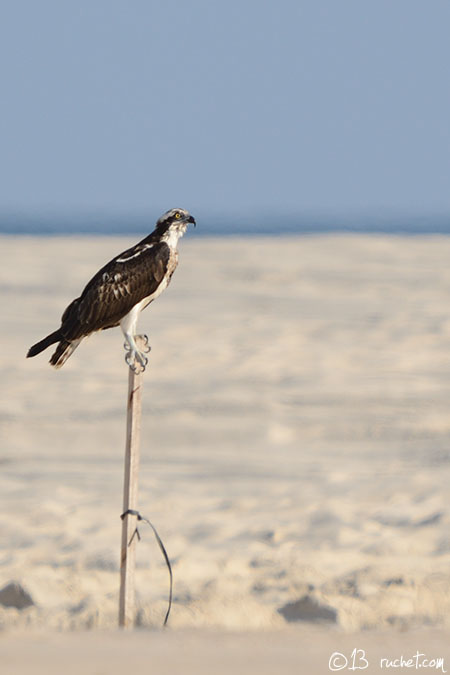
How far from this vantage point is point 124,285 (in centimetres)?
593

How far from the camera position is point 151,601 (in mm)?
6301

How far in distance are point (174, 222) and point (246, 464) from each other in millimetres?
3631

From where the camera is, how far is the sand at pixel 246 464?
249 inches

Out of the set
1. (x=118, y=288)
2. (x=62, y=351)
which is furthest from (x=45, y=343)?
(x=118, y=288)

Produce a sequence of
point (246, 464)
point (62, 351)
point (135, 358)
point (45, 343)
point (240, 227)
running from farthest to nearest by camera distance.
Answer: point (240, 227) → point (246, 464) → point (62, 351) → point (45, 343) → point (135, 358)

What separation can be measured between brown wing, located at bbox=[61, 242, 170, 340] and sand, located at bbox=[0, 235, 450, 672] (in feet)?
4.97

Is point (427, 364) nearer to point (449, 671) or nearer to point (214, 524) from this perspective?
point (214, 524)

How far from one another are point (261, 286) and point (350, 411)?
8.27 m

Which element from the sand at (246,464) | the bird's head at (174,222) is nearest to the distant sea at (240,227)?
the sand at (246,464)

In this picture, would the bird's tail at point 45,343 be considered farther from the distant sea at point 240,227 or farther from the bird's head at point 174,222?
the distant sea at point 240,227

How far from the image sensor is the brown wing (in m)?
5.92

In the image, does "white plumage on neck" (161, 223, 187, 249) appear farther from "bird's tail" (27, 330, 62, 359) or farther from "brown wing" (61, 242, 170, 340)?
"bird's tail" (27, 330, 62, 359)

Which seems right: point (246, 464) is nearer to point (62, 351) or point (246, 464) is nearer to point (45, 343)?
point (62, 351)

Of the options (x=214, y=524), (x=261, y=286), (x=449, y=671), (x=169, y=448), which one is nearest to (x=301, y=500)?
(x=214, y=524)
